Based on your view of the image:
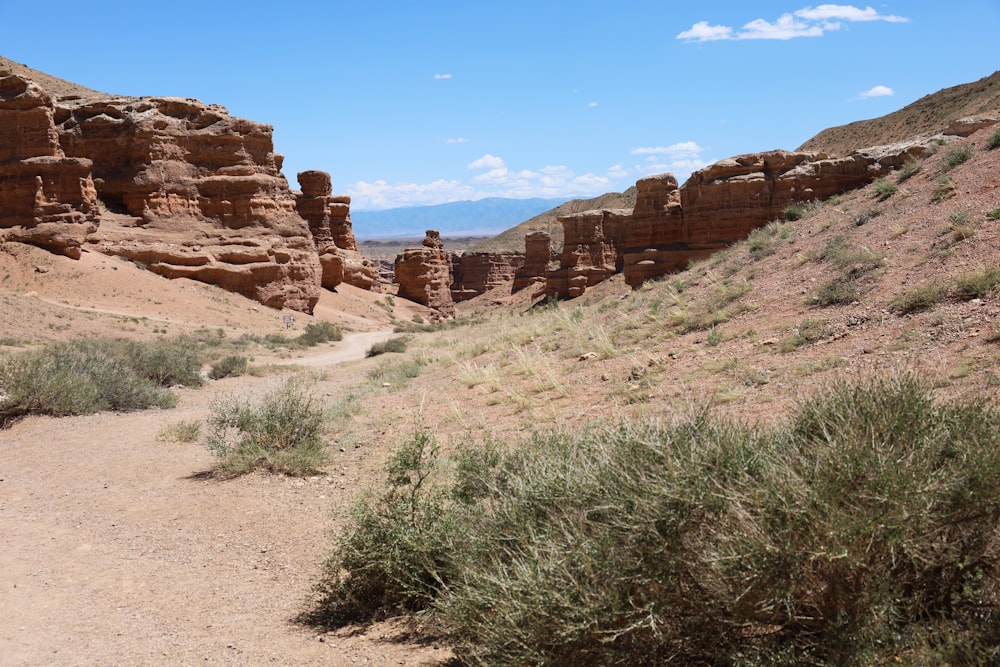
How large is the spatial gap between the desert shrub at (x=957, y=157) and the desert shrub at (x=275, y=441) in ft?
46.4

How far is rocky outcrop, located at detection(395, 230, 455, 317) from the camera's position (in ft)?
185

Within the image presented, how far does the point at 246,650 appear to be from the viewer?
14.2 ft

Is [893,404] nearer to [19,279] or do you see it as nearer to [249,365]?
[249,365]

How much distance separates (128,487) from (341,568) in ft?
13.3

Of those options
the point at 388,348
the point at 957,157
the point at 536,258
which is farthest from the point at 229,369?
the point at 536,258

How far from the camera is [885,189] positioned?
54.4 ft

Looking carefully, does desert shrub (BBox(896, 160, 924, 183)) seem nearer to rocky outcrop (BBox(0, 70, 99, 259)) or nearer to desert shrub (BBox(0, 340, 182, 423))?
desert shrub (BBox(0, 340, 182, 423))

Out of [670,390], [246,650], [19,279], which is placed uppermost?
[19,279]

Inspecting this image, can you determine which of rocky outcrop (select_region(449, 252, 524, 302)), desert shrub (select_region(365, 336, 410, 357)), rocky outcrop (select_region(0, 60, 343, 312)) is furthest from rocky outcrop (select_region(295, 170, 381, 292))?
desert shrub (select_region(365, 336, 410, 357))

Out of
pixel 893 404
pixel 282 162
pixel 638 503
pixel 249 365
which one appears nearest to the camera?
pixel 638 503

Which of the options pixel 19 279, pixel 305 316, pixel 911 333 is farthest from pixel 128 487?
pixel 305 316

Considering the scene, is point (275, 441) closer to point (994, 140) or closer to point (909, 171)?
point (994, 140)

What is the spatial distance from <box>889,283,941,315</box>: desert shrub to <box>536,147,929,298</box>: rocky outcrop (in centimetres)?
1413

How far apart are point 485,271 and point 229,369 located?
51.2 meters
